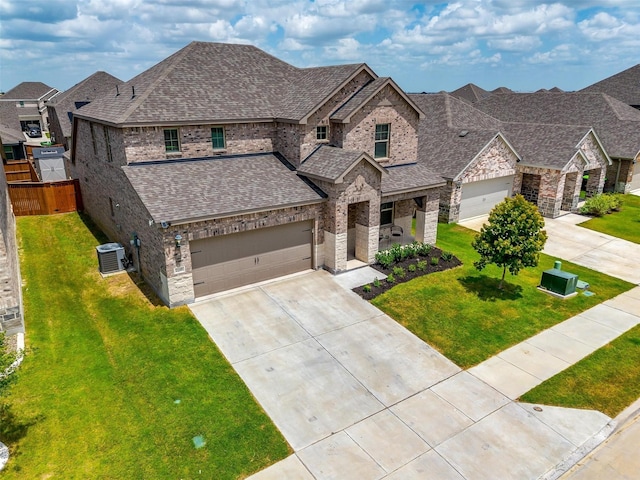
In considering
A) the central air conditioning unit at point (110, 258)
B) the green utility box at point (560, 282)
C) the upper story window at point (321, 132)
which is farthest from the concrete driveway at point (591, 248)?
the central air conditioning unit at point (110, 258)

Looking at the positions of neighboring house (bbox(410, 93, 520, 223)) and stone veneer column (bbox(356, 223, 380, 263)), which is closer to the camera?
stone veneer column (bbox(356, 223, 380, 263))

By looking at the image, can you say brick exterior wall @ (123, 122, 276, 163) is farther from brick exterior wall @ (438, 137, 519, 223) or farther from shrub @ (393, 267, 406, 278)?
brick exterior wall @ (438, 137, 519, 223)

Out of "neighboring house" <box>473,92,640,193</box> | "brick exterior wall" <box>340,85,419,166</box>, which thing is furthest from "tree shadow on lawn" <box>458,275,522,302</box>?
"neighboring house" <box>473,92,640,193</box>

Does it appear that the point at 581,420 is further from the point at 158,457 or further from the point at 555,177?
the point at 555,177

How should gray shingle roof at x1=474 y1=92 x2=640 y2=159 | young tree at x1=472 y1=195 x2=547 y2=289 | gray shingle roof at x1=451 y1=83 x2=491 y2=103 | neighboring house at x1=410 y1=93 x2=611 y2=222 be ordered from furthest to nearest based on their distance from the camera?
gray shingle roof at x1=451 y1=83 x2=491 y2=103
gray shingle roof at x1=474 y1=92 x2=640 y2=159
neighboring house at x1=410 y1=93 x2=611 y2=222
young tree at x1=472 y1=195 x2=547 y2=289

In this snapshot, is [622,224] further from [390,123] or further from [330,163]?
[330,163]

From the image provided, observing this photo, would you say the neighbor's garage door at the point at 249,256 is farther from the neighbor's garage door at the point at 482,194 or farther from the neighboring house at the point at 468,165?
the neighbor's garage door at the point at 482,194
